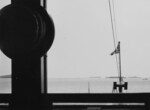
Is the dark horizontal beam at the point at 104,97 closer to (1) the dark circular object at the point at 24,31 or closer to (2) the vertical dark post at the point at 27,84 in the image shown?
(2) the vertical dark post at the point at 27,84

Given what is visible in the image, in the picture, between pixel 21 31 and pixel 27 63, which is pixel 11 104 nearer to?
pixel 27 63

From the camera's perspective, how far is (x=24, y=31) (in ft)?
2.82

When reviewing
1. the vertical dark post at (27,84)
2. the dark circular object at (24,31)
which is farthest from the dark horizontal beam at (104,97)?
the dark circular object at (24,31)

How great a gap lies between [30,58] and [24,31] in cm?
12

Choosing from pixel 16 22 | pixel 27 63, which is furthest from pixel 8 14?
pixel 27 63

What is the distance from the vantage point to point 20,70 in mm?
1095

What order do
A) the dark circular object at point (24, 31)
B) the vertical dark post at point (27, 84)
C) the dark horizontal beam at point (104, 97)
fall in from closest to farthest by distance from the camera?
the dark circular object at point (24, 31) → the vertical dark post at point (27, 84) → the dark horizontal beam at point (104, 97)

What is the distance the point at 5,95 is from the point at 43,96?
21 cm

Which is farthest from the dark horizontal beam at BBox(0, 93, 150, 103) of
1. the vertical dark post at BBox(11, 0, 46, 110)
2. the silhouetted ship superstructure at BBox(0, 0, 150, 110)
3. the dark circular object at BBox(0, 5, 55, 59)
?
the dark circular object at BBox(0, 5, 55, 59)

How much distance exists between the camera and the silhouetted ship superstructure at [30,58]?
2.85 feet

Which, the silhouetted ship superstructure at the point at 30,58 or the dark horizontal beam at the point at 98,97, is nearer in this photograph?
the silhouetted ship superstructure at the point at 30,58

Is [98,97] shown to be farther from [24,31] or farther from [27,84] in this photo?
[24,31]

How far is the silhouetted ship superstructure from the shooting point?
2.85ft

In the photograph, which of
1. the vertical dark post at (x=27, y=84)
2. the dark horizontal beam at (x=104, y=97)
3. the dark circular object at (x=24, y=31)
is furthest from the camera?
the dark horizontal beam at (x=104, y=97)
